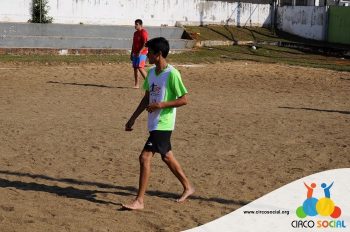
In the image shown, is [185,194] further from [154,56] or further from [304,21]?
[304,21]

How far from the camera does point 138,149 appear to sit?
8.79m

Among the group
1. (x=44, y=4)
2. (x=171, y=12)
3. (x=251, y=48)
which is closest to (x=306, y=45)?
(x=251, y=48)

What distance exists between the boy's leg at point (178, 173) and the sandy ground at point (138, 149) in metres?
0.11

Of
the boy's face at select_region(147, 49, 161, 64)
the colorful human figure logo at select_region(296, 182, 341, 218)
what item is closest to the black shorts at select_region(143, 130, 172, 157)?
the boy's face at select_region(147, 49, 161, 64)

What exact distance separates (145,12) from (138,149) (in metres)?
23.8

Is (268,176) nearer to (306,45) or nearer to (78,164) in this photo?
(78,164)

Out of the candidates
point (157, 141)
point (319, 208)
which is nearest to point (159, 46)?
point (157, 141)

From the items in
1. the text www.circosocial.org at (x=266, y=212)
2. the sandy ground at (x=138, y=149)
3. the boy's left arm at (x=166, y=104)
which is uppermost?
the boy's left arm at (x=166, y=104)

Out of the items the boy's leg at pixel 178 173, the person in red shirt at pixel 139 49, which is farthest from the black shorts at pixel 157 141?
the person in red shirt at pixel 139 49

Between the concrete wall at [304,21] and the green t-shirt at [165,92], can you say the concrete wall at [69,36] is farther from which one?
the green t-shirt at [165,92]

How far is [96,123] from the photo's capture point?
34.7 ft

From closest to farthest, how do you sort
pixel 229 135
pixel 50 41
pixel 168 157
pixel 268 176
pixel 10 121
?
pixel 168 157 < pixel 268 176 < pixel 229 135 < pixel 10 121 < pixel 50 41

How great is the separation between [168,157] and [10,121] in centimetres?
510

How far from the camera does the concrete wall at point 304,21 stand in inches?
1348
